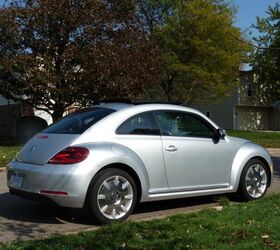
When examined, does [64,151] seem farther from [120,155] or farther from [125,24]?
[125,24]

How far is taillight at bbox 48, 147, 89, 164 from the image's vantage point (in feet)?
23.7

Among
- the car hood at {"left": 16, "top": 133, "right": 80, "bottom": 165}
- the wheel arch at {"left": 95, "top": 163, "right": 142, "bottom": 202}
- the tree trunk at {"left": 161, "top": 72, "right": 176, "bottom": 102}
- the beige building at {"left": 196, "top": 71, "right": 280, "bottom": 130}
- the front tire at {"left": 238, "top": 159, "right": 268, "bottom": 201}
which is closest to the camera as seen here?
the car hood at {"left": 16, "top": 133, "right": 80, "bottom": 165}

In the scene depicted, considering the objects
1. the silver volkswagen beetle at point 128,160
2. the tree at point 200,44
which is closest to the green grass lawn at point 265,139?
the tree at point 200,44

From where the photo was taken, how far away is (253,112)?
61188mm

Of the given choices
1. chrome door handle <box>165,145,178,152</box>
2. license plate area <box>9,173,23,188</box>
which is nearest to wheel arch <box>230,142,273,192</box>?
chrome door handle <box>165,145,178,152</box>

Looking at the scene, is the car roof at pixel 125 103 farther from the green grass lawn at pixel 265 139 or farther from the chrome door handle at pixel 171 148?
the green grass lawn at pixel 265 139

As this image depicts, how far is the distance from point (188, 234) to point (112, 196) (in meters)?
1.47

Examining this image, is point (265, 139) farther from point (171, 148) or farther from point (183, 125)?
point (171, 148)

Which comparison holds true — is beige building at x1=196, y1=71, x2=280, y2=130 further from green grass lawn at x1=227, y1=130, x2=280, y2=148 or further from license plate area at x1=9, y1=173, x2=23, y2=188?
license plate area at x1=9, y1=173, x2=23, y2=188

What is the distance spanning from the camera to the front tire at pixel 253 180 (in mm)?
9047

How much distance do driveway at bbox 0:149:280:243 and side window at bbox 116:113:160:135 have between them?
1148mm

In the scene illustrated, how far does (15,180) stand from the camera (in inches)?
303

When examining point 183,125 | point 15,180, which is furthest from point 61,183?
point 183,125

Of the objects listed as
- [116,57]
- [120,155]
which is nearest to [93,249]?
[120,155]
